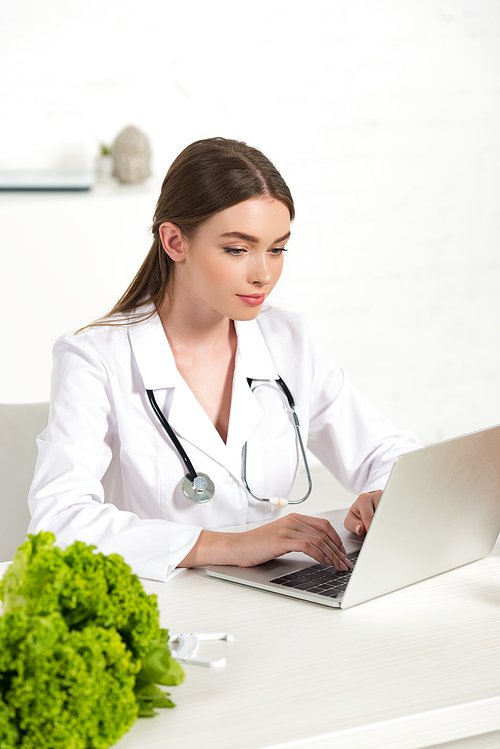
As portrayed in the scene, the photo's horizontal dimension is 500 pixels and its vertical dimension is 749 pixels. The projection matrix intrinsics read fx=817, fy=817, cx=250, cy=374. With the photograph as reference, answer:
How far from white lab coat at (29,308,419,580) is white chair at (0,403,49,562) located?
0.59 feet

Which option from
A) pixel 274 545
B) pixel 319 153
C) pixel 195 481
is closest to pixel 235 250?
pixel 195 481

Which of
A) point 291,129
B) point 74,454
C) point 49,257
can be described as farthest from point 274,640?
point 291,129

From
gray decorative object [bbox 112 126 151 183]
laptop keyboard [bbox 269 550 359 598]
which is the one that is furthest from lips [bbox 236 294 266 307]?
gray decorative object [bbox 112 126 151 183]

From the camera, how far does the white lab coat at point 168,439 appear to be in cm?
129

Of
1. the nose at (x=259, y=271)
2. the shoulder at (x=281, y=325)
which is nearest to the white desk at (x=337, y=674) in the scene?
the nose at (x=259, y=271)

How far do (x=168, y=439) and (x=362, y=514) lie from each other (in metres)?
0.42

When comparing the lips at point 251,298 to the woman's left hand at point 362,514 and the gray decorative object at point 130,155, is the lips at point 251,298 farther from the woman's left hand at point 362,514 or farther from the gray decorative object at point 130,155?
the gray decorative object at point 130,155

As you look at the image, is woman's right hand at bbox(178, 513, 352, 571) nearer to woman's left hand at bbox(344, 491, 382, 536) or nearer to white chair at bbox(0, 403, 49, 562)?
woman's left hand at bbox(344, 491, 382, 536)

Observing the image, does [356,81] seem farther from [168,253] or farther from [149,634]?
[149,634]

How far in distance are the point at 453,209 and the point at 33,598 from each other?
10.4ft

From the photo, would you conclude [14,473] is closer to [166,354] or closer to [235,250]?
[166,354]

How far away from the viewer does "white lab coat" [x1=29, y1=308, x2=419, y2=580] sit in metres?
1.29

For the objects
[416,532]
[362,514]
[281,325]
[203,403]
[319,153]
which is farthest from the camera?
[319,153]

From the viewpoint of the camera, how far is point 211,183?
1.51 meters
